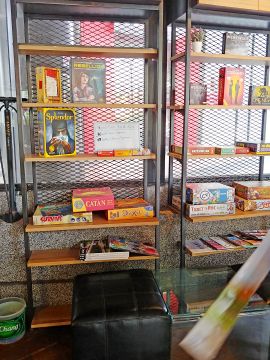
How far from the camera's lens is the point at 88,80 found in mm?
1961

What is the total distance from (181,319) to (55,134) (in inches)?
48.7

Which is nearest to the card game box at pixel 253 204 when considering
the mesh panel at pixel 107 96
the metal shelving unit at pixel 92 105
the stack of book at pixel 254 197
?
the stack of book at pixel 254 197

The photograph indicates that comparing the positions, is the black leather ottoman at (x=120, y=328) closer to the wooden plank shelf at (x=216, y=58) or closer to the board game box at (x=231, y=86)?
the board game box at (x=231, y=86)

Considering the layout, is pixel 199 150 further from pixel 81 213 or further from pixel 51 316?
pixel 51 316

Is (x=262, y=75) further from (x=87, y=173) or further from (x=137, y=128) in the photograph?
(x=87, y=173)

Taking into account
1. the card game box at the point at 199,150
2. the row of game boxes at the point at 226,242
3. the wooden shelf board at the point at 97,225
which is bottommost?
the row of game boxes at the point at 226,242

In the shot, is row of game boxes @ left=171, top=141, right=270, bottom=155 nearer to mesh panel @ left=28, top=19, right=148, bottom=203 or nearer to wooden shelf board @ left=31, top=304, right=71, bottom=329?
mesh panel @ left=28, top=19, right=148, bottom=203

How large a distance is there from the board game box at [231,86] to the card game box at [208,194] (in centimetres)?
55

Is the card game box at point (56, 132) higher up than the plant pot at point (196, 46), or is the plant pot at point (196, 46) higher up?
the plant pot at point (196, 46)

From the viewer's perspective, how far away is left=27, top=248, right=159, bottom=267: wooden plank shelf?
2027mm

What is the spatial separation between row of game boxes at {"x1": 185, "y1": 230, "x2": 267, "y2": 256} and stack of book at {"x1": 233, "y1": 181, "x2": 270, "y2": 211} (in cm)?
22

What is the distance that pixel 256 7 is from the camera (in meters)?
1.91

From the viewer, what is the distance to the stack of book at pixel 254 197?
222cm

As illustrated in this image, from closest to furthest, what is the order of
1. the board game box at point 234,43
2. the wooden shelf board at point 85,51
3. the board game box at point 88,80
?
the wooden shelf board at point 85,51, the board game box at point 88,80, the board game box at point 234,43
